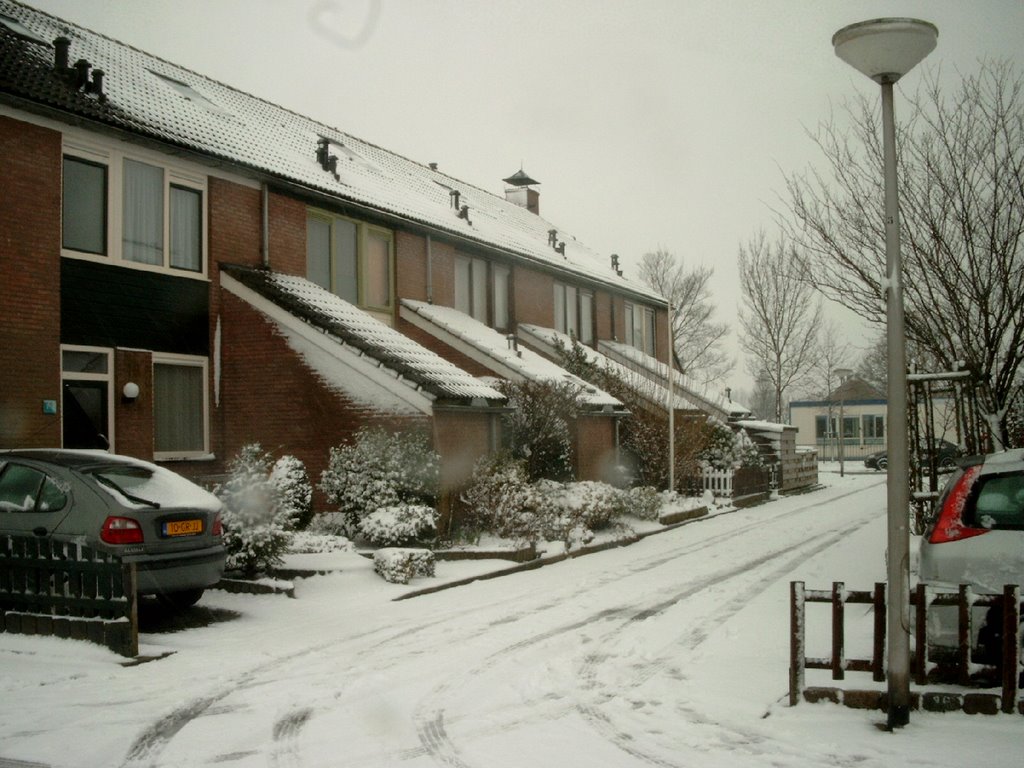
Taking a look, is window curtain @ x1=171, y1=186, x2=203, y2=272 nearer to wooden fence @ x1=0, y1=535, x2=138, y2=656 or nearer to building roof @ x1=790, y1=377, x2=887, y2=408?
wooden fence @ x1=0, y1=535, x2=138, y2=656

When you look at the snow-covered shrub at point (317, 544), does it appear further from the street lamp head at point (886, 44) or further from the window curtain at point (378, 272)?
the street lamp head at point (886, 44)

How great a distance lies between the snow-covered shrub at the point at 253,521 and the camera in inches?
451

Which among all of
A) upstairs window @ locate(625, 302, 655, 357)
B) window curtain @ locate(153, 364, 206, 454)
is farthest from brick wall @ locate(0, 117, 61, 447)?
upstairs window @ locate(625, 302, 655, 357)

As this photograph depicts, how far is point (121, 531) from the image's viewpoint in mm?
8938

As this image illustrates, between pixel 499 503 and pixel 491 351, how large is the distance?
20.4 feet

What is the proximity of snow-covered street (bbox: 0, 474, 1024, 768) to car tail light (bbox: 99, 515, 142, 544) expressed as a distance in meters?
0.97

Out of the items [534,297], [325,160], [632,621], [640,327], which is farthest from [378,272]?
[640,327]

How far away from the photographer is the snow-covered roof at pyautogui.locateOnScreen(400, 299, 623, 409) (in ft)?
67.6

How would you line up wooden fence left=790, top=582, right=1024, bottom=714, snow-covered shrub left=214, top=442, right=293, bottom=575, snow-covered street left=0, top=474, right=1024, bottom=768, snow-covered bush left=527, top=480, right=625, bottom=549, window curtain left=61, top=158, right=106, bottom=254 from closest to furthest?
snow-covered street left=0, top=474, right=1024, bottom=768
wooden fence left=790, top=582, right=1024, bottom=714
snow-covered shrub left=214, top=442, right=293, bottom=575
window curtain left=61, top=158, right=106, bottom=254
snow-covered bush left=527, top=480, right=625, bottom=549

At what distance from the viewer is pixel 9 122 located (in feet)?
43.7

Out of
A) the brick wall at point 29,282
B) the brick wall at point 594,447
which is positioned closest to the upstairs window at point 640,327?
the brick wall at point 594,447

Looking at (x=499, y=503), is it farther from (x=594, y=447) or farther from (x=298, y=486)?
(x=594, y=447)

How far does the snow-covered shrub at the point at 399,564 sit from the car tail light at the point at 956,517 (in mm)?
6846

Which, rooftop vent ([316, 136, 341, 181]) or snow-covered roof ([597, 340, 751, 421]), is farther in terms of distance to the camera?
snow-covered roof ([597, 340, 751, 421])
